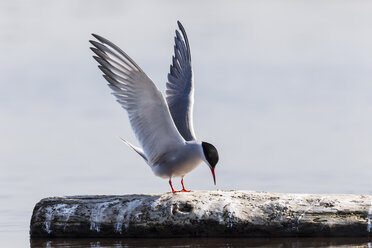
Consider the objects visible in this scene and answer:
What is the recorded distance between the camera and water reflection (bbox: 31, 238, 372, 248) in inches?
263

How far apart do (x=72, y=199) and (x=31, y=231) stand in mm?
483

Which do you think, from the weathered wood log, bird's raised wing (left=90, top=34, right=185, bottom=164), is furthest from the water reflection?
bird's raised wing (left=90, top=34, right=185, bottom=164)

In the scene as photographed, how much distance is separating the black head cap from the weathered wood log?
0.37 metres

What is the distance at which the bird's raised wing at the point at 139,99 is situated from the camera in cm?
768

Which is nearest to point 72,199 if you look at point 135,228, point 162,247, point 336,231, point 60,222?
point 60,222

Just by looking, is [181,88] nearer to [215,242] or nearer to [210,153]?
[210,153]

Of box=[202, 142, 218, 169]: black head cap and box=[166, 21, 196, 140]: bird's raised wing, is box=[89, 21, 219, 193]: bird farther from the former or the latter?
box=[166, 21, 196, 140]: bird's raised wing

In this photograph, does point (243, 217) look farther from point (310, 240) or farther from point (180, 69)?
point (180, 69)

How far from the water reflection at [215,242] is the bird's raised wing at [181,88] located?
1.67 meters

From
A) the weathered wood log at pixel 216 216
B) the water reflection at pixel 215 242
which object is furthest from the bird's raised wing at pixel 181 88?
the water reflection at pixel 215 242

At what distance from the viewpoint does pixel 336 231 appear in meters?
6.98

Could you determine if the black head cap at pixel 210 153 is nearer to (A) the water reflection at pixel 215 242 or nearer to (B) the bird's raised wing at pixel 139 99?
(B) the bird's raised wing at pixel 139 99

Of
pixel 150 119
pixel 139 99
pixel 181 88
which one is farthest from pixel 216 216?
pixel 181 88

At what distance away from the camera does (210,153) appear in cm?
751
